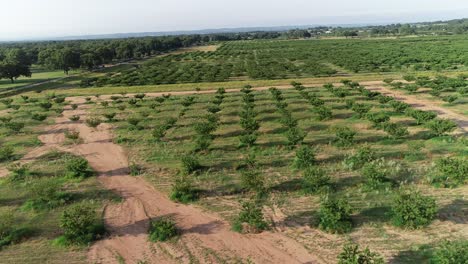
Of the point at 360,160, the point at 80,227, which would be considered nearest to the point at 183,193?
the point at 80,227

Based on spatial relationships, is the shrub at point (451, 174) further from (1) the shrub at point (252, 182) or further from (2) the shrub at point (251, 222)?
(2) the shrub at point (251, 222)

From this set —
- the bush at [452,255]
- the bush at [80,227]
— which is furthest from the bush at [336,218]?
the bush at [80,227]

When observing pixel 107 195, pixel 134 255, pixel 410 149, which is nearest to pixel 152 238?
pixel 134 255

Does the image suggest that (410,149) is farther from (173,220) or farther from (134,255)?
(134,255)

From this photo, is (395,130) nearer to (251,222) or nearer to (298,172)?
(298,172)

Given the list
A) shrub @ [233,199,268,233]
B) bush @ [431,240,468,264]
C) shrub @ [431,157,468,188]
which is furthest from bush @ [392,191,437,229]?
shrub @ [233,199,268,233]

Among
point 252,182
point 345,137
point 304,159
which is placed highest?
point 345,137

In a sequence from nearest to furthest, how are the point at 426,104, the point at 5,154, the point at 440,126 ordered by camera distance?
the point at 440,126 → the point at 5,154 → the point at 426,104

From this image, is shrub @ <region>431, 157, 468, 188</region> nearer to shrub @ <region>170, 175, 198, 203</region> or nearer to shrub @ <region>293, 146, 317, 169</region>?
shrub @ <region>293, 146, 317, 169</region>
